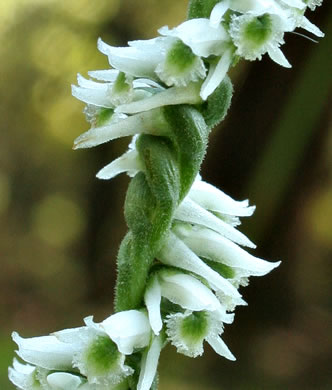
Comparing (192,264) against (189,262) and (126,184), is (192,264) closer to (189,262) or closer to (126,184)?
(189,262)

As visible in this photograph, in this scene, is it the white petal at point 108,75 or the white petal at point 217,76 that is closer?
the white petal at point 217,76

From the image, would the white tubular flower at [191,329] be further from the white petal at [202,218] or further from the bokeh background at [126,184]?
the bokeh background at [126,184]

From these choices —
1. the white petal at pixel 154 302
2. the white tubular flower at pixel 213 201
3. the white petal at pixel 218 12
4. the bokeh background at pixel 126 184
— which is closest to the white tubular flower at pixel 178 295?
the white petal at pixel 154 302

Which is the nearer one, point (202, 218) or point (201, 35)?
point (201, 35)

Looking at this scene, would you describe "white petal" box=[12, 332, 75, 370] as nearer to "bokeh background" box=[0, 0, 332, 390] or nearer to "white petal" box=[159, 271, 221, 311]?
"white petal" box=[159, 271, 221, 311]

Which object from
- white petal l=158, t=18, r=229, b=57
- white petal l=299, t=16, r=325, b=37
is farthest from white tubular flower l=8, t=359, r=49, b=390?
white petal l=299, t=16, r=325, b=37

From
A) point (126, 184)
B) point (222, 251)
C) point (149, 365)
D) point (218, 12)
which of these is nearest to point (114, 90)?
point (218, 12)

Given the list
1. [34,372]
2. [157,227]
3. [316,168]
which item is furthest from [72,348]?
[316,168]
